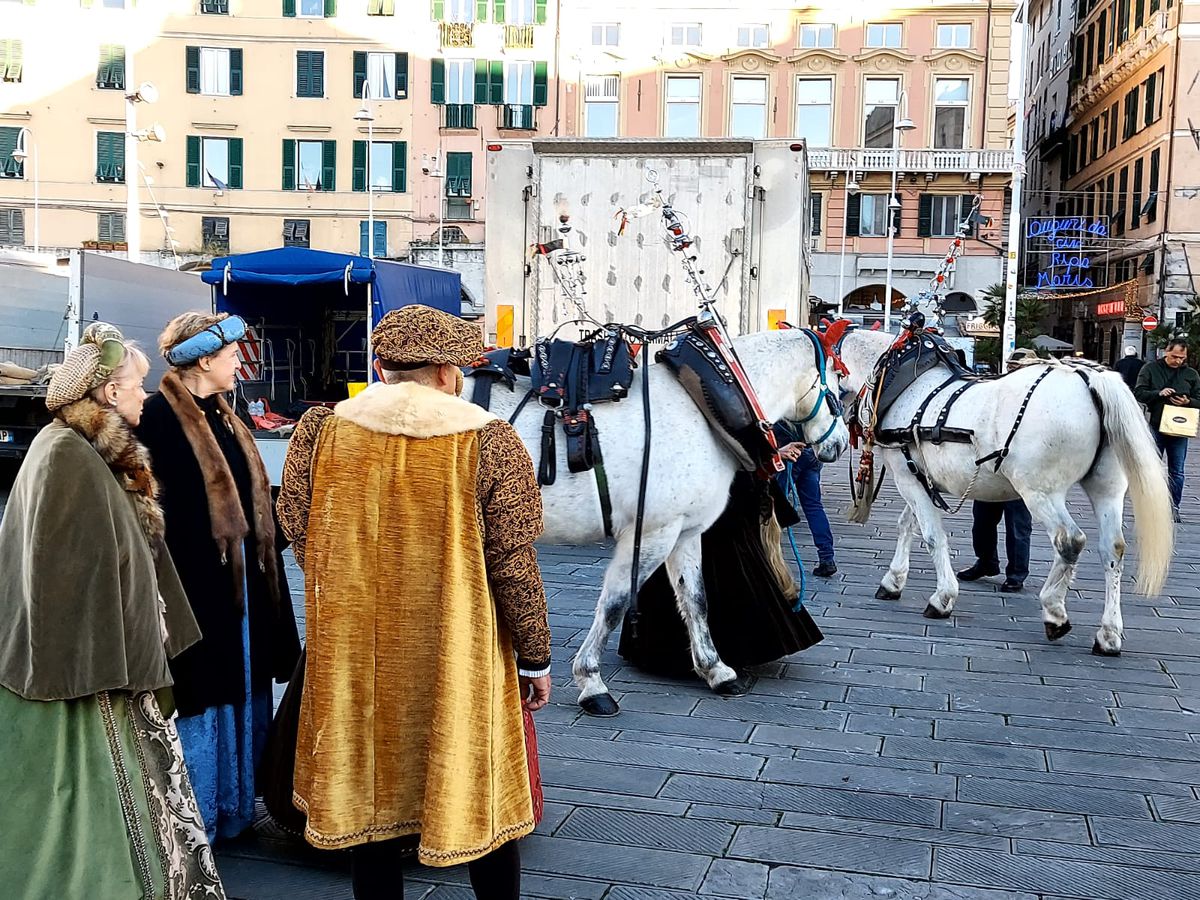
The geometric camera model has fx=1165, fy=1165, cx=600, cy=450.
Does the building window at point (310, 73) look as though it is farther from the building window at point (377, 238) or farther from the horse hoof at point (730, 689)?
the horse hoof at point (730, 689)

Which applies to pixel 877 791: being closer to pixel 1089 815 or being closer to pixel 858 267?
pixel 1089 815

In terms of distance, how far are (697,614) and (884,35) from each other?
38.7m

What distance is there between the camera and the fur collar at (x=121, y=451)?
2.77 metres

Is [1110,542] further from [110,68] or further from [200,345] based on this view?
[110,68]

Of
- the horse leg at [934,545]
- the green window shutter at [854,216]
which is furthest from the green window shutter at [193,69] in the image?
the horse leg at [934,545]

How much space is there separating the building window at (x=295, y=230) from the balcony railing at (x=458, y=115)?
5.67 metres

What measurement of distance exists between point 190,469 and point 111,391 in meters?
0.64

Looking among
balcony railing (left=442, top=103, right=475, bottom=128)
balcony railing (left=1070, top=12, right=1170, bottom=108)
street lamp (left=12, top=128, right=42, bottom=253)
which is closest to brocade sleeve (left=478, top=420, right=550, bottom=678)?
balcony railing (left=442, top=103, right=475, bottom=128)

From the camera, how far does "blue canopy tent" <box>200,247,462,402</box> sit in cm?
1238

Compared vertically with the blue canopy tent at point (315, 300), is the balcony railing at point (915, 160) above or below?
above

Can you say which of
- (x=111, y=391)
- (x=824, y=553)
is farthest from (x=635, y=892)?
(x=824, y=553)

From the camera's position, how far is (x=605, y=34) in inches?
1571

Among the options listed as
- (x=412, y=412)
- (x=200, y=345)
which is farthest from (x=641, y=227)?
(x=412, y=412)

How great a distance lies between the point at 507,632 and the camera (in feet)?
9.31
